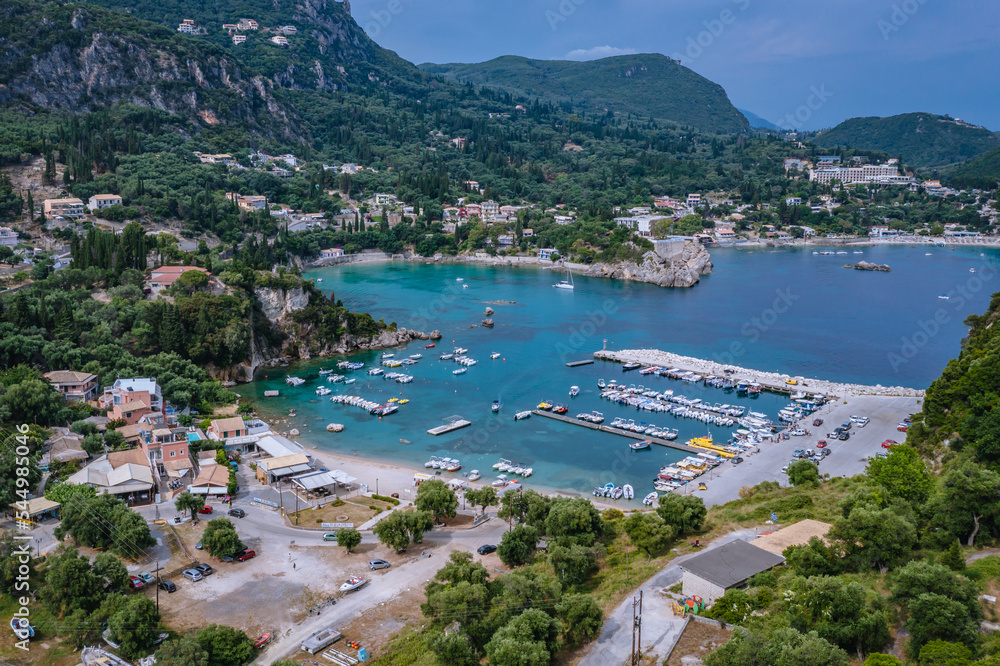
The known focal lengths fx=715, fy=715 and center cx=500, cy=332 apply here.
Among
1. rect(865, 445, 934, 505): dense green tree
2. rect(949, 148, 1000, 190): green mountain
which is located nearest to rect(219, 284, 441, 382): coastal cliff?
rect(865, 445, 934, 505): dense green tree

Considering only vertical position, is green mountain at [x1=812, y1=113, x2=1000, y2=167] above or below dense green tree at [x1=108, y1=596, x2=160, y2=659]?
above

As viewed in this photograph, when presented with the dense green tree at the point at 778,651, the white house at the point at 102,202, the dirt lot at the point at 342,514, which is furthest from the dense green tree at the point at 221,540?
the white house at the point at 102,202

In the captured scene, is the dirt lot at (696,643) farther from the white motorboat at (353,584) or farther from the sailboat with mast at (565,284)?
the sailboat with mast at (565,284)

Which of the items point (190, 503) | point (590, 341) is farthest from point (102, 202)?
point (190, 503)

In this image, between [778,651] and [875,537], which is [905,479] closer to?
[875,537]

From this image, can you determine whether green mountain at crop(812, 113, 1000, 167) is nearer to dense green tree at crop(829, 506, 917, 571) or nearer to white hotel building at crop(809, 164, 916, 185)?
white hotel building at crop(809, 164, 916, 185)

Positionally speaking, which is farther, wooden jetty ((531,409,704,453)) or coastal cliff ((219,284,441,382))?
coastal cliff ((219,284,441,382))
